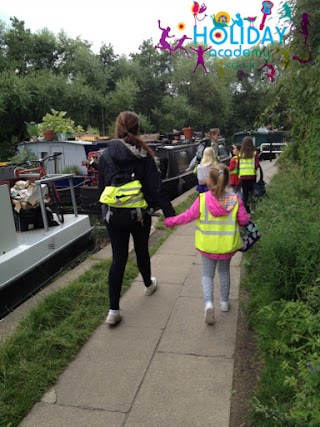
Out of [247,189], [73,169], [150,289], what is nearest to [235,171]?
[247,189]

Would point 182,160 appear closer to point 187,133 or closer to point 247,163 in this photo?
point 187,133

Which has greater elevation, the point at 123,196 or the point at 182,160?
the point at 123,196

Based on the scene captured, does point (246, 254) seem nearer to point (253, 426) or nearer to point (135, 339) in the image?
point (135, 339)

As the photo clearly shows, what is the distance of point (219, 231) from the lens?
3484 mm

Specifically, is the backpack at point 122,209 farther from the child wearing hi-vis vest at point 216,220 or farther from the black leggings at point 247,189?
the black leggings at point 247,189

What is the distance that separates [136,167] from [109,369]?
5.26 feet

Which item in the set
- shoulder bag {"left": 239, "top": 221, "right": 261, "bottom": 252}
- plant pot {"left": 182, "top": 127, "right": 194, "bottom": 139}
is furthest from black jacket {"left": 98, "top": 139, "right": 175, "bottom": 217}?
plant pot {"left": 182, "top": 127, "right": 194, "bottom": 139}

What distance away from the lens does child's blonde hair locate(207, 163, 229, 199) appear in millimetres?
3480

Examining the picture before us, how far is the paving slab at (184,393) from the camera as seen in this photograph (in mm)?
2428

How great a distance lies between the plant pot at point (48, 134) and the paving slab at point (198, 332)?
34.3 ft

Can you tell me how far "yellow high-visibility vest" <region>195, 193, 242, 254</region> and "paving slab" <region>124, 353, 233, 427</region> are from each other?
91 cm

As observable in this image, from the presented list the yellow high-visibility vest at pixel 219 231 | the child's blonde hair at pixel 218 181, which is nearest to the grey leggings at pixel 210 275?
the yellow high-visibility vest at pixel 219 231

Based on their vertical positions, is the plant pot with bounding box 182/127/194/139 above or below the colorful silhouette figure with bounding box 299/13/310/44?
below

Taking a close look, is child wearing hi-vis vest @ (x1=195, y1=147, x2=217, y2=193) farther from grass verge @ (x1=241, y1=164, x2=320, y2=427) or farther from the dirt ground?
the dirt ground
